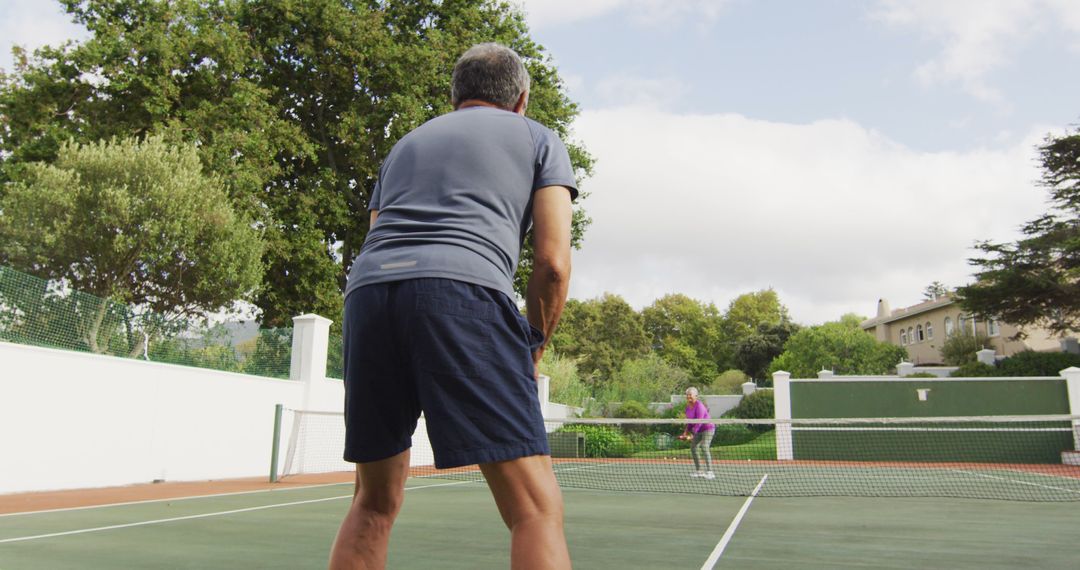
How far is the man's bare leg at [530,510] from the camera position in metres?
1.72

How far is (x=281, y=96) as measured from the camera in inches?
892

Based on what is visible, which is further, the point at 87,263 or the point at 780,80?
the point at 87,263

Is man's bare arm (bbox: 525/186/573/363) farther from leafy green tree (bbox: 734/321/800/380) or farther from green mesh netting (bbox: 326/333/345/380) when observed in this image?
leafy green tree (bbox: 734/321/800/380)

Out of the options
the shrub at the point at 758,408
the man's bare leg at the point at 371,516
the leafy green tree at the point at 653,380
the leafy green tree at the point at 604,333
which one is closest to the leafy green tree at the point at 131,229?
the man's bare leg at the point at 371,516

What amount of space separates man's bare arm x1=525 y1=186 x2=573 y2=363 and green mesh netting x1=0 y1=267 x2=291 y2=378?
8.80m

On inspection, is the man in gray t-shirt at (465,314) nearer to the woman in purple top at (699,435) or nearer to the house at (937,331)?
the woman in purple top at (699,435)

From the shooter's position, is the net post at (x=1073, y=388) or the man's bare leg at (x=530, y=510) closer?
the man's bare leg at (x=530, y=510)

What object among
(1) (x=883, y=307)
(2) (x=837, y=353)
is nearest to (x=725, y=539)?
(2) (x=837, y=353)

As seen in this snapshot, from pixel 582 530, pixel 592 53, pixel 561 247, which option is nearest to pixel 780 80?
pixel 592 53

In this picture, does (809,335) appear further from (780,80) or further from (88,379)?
(88,379)

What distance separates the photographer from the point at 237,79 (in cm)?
1992

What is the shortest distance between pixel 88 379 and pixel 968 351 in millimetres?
40902

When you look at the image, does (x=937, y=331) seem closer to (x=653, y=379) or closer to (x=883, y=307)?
(x=883, y=307)

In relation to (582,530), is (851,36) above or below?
above
